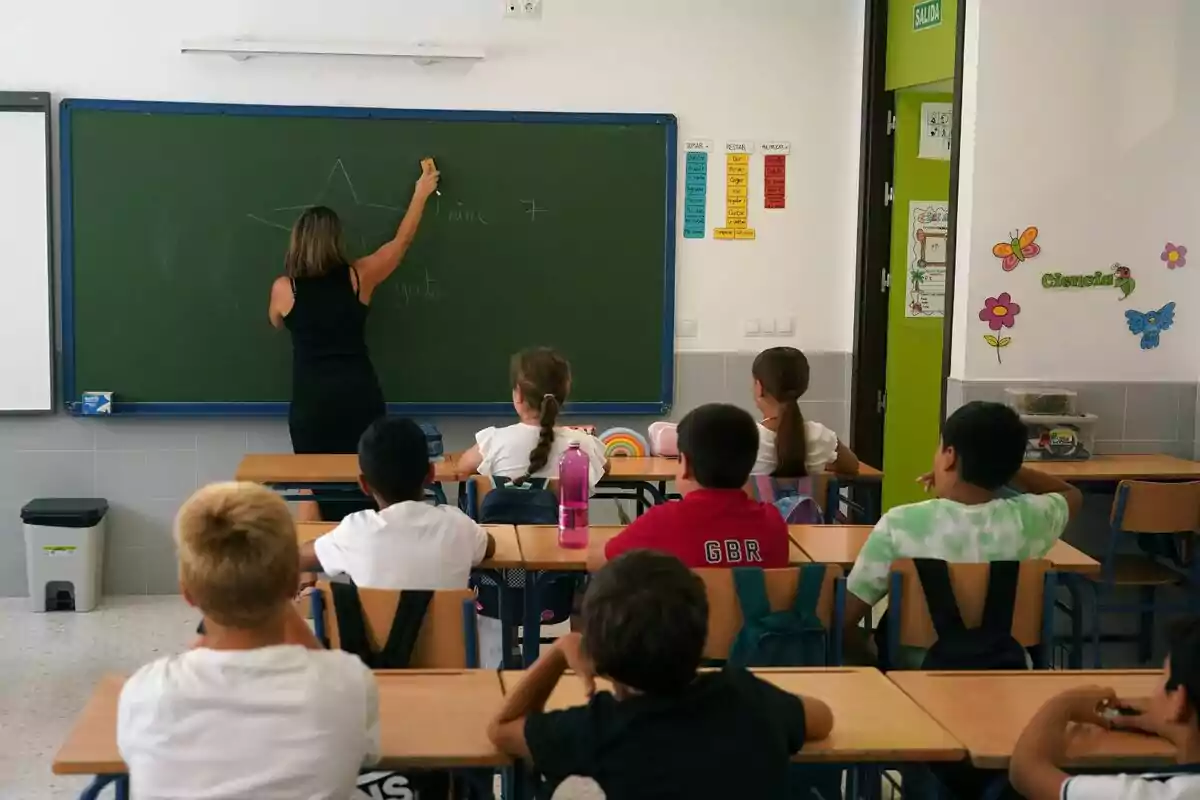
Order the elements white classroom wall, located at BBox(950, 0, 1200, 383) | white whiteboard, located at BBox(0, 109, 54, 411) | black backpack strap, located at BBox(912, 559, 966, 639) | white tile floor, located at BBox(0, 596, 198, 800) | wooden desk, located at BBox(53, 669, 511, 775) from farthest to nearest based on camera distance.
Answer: white whiteboard, located at BBox(0, 109, 54, 411) < white classroom wall, located at BBox(950, 0, 1200, 383) < white tile floor, located at BBox(0, 596, 198, 800) < black backpack strap, located at BBox(912, 559, 966, 639) < wooden desk, located at BBox(53, 669, 511, 775)

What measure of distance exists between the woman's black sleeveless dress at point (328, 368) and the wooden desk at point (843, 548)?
218cm

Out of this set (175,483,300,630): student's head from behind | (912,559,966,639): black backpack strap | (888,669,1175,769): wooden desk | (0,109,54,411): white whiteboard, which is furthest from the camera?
(0,109,54,411): white whiteboard

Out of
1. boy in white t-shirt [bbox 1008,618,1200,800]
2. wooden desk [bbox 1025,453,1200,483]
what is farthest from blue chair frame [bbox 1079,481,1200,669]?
boy in white t-shirt [bbox 1008,618,1200,800]

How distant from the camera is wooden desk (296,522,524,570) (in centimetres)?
359

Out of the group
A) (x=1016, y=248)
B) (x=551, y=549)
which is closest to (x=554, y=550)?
(x=551, y=549)

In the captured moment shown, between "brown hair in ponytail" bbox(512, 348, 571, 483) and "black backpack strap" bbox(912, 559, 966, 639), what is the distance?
1602 millimetres

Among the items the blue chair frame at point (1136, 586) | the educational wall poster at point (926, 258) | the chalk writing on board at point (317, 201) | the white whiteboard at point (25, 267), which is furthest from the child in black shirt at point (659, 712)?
the educational wall poster at point (926, 258)

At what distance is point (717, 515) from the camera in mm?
3273

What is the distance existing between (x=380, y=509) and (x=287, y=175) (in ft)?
9.32

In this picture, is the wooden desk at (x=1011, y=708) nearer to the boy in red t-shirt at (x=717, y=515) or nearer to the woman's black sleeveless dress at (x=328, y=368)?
the boy in red t-shirt at (x=717, y=515)

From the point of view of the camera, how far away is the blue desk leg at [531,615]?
375 cm

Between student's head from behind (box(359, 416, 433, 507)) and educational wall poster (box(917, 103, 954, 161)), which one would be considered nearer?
student's head from behind (box(359, 416, 433, 507))

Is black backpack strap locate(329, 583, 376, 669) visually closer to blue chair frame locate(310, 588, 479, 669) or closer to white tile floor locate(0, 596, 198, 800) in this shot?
blue chair frame locate(310, 588, 479, 669)

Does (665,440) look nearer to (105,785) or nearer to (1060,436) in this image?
(1060,436)
